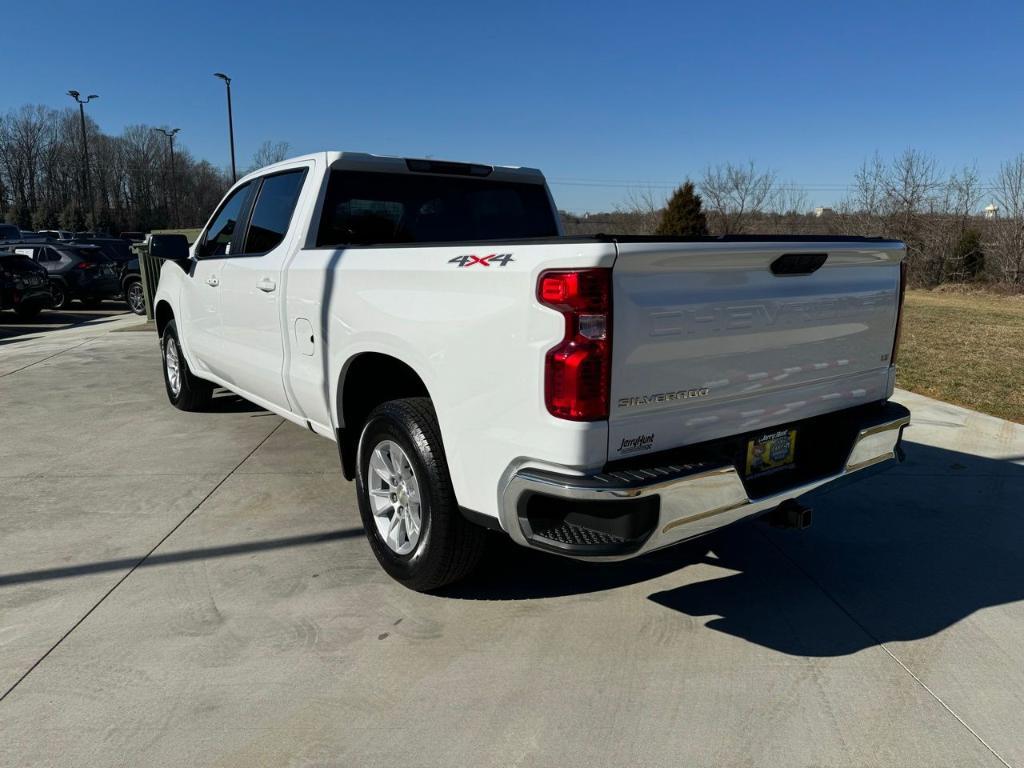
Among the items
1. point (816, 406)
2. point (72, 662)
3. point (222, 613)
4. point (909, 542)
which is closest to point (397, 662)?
point (222, 613)

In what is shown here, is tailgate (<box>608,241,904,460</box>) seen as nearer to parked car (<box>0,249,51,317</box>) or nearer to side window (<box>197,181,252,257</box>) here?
side window (<box>197,181,252,257</box>)

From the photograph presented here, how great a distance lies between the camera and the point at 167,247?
578 centimetres

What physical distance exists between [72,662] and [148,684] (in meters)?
0.39

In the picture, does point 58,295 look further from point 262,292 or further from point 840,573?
point 840,573

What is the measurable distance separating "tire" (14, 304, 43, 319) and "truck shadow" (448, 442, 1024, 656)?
16.2m

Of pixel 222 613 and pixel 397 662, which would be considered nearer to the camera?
pixel 397 662

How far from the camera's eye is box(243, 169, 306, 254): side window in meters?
4.43

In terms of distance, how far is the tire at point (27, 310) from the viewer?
1587 cm

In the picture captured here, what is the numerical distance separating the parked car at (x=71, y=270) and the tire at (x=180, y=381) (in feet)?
44.9

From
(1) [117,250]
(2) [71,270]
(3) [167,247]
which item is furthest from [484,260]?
(1) [117,250]

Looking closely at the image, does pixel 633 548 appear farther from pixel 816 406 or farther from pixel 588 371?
pixel 816 406

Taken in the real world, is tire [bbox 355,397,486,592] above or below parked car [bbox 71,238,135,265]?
below

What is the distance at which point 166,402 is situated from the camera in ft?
23.8

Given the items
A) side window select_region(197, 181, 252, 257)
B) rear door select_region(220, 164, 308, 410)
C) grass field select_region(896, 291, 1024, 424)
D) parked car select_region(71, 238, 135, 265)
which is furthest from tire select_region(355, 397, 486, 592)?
parked car select_region(71, 238, 135, 265)
